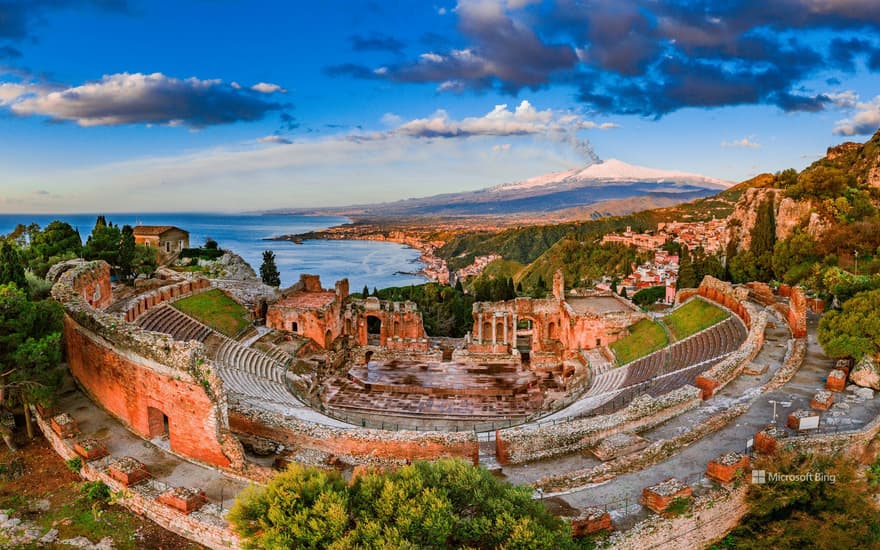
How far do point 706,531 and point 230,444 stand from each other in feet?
38.9

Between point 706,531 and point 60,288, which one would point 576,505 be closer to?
point 706,531

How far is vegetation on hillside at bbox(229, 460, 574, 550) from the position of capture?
30.7 ft

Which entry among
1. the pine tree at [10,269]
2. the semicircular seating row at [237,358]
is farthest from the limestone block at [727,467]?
the pine tree at [10,269]

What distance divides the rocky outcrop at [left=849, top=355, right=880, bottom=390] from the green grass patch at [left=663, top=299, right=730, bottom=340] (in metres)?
10.5

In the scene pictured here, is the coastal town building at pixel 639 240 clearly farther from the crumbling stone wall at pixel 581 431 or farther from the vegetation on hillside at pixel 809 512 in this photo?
the vegetation on hillside at pixel 809 512

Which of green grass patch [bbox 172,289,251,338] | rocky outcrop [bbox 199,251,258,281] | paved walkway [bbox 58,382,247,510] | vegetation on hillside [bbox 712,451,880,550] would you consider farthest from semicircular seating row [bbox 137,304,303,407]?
vegetation on hillside [bbox 712,451,880,550]

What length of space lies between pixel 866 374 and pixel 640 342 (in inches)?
559

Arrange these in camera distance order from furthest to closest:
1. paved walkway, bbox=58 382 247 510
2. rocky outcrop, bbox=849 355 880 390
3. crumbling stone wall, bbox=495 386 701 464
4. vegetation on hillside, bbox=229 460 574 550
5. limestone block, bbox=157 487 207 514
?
rocky outcrop, bbox=849 355 880 390 → crumbling stone wall, bbox=495 386 701 464 → paved walkway, bbox=58 382 247 510 → limestone block, bbox=157 487 207 514 → vegetation on hillside, bbox=229 460 574 550

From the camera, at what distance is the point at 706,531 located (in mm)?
12570

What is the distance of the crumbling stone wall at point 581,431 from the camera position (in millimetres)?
16047

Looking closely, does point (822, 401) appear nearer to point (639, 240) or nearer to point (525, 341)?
point (525, 341)

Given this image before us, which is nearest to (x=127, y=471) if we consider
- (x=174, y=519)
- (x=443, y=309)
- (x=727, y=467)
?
(x=174, y=519)

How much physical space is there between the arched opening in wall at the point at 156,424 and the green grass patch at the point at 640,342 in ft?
78.5

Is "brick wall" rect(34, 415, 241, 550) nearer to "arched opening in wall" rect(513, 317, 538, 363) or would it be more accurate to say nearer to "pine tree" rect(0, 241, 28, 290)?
"pine tree" rect(0, 241, 28, 290)
